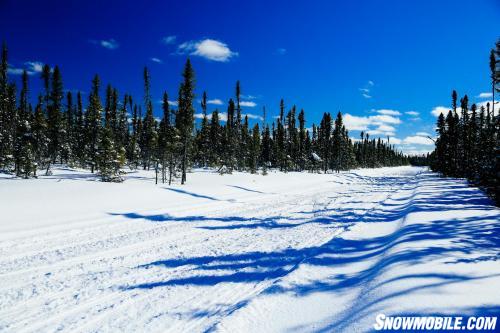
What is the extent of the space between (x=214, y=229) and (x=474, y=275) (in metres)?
7.59

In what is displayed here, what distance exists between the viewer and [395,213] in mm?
14023

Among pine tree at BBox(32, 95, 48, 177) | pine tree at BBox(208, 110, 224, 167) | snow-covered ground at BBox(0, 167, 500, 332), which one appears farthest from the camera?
pine tree at BBox(208, 110, 224, 167)

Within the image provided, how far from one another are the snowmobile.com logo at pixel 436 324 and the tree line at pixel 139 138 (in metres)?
28.7

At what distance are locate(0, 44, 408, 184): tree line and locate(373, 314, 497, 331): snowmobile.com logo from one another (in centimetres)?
2865

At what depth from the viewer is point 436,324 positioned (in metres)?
3.71

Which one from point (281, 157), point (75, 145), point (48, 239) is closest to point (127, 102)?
point (75, 145)

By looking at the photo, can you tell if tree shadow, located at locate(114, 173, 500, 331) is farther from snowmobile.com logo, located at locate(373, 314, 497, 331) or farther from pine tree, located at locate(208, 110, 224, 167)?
pine tree, located at locate(208, 110, 224, 167)

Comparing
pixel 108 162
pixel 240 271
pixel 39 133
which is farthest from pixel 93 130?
pixel 240 271

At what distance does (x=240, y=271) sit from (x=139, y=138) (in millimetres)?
64134

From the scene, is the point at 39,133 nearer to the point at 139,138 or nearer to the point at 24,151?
the point at 24,151

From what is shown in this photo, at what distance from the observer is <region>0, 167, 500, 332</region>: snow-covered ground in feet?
14.6

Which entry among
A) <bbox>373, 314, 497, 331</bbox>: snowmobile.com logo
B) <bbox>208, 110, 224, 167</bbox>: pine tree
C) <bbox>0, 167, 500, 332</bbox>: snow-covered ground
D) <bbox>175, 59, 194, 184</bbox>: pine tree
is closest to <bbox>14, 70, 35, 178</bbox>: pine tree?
<bbox>175, 59, 194, 184</bbox>: pine tree

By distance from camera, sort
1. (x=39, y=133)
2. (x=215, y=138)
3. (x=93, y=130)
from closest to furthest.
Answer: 1. (x=39, y=133)
2. (x=93, y=130)
3. (x=215, y=138)

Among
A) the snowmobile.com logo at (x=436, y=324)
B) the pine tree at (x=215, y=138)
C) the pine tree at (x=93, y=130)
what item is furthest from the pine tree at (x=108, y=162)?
the snowmobile.com logo at (x=436, y=324)
